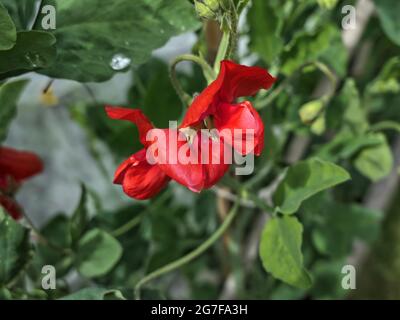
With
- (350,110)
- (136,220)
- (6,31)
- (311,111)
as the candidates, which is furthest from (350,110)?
(6,31)

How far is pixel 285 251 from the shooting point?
0.57 m

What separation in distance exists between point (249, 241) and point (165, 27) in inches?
15.2

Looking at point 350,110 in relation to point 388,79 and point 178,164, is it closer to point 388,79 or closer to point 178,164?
point 388,79

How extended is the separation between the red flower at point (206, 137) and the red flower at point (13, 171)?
0.20 m

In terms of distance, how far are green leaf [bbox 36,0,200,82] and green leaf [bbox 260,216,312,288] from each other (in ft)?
0.57

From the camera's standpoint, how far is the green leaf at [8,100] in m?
0.56

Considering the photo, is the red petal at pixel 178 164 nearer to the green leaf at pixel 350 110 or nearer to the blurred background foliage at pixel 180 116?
the blurred background foliage at pixel 180 116

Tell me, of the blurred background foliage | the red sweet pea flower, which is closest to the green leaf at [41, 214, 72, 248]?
the blurred background foliage

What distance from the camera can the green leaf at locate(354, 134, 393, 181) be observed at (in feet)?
2.30

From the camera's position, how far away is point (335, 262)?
0.82 metres

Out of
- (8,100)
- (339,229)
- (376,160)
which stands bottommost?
(339,229)

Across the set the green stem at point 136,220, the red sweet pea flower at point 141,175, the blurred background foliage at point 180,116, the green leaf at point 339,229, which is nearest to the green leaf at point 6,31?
the blurred background foliage at point 180,116

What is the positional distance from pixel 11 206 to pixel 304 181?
26cm
